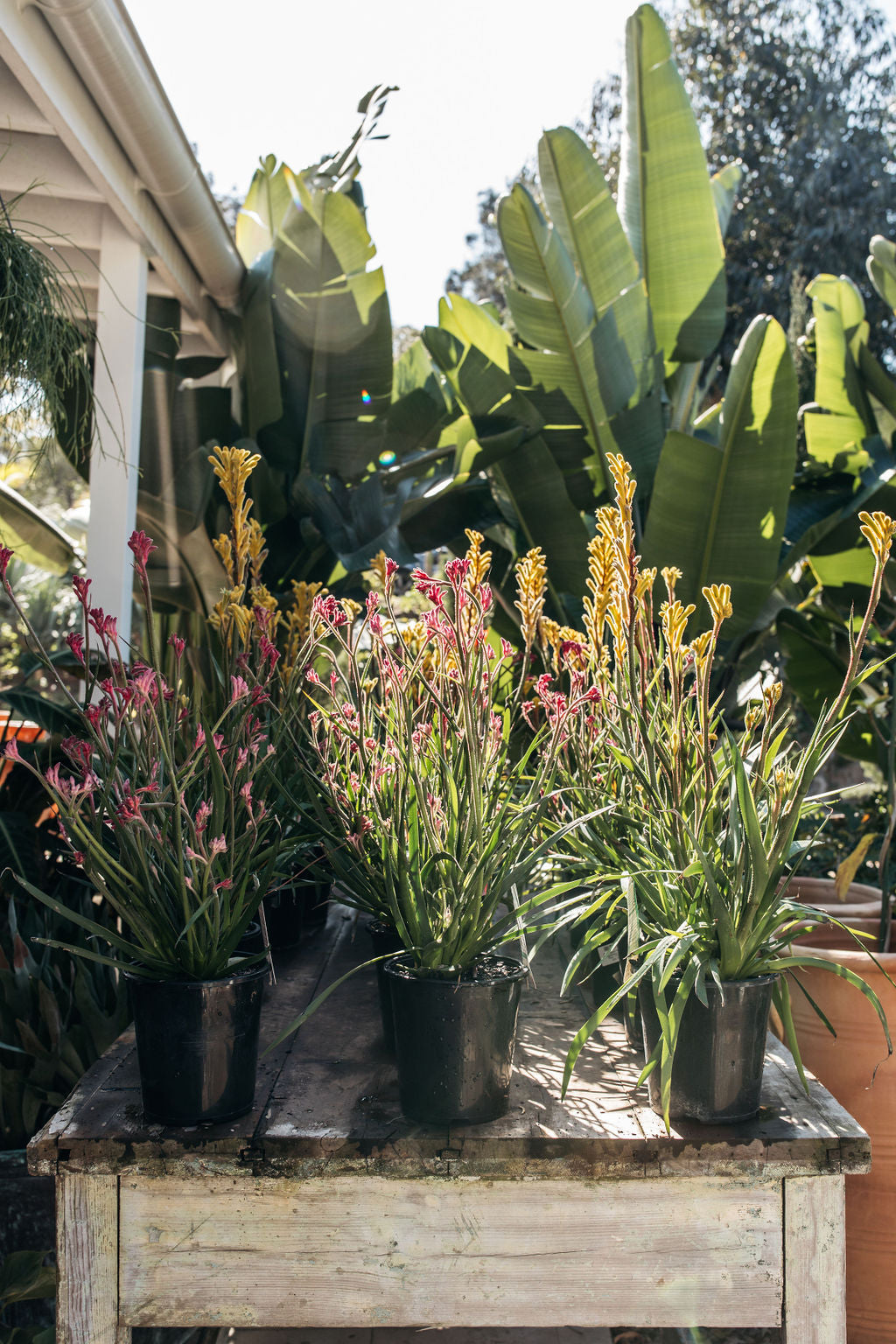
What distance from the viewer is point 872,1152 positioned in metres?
1.96

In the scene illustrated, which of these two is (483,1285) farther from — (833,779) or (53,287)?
(833,779)

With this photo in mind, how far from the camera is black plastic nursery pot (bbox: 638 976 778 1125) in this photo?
136 centimetres

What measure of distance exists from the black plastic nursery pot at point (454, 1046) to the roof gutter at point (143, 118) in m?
2.28

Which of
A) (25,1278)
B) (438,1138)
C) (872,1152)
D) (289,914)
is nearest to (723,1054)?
(438,1138)

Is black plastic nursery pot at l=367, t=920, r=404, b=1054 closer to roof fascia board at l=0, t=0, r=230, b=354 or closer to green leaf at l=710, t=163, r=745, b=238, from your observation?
roof fascia board at l=0, t=0, r=230, b=354

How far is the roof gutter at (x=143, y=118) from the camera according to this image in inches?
89.2

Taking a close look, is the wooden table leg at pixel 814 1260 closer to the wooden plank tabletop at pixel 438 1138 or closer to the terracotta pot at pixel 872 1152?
the wooden plank tabletop at pixel 438 1138

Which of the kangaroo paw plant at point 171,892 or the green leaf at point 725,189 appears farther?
the green leaf at point 725,189

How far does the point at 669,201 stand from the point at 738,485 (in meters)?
1.27

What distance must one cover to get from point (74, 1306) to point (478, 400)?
282 centimetres

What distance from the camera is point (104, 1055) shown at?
164 centimetres

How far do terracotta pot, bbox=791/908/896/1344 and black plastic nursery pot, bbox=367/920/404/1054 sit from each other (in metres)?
0.91

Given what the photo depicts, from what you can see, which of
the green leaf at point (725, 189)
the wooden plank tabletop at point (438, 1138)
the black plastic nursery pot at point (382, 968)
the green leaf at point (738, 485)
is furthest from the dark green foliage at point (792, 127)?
the wooden plank tabletop at point (438, 1138)

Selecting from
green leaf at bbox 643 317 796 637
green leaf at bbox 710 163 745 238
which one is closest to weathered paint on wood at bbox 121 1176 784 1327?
green leaf at bbox 643 317 796 637
